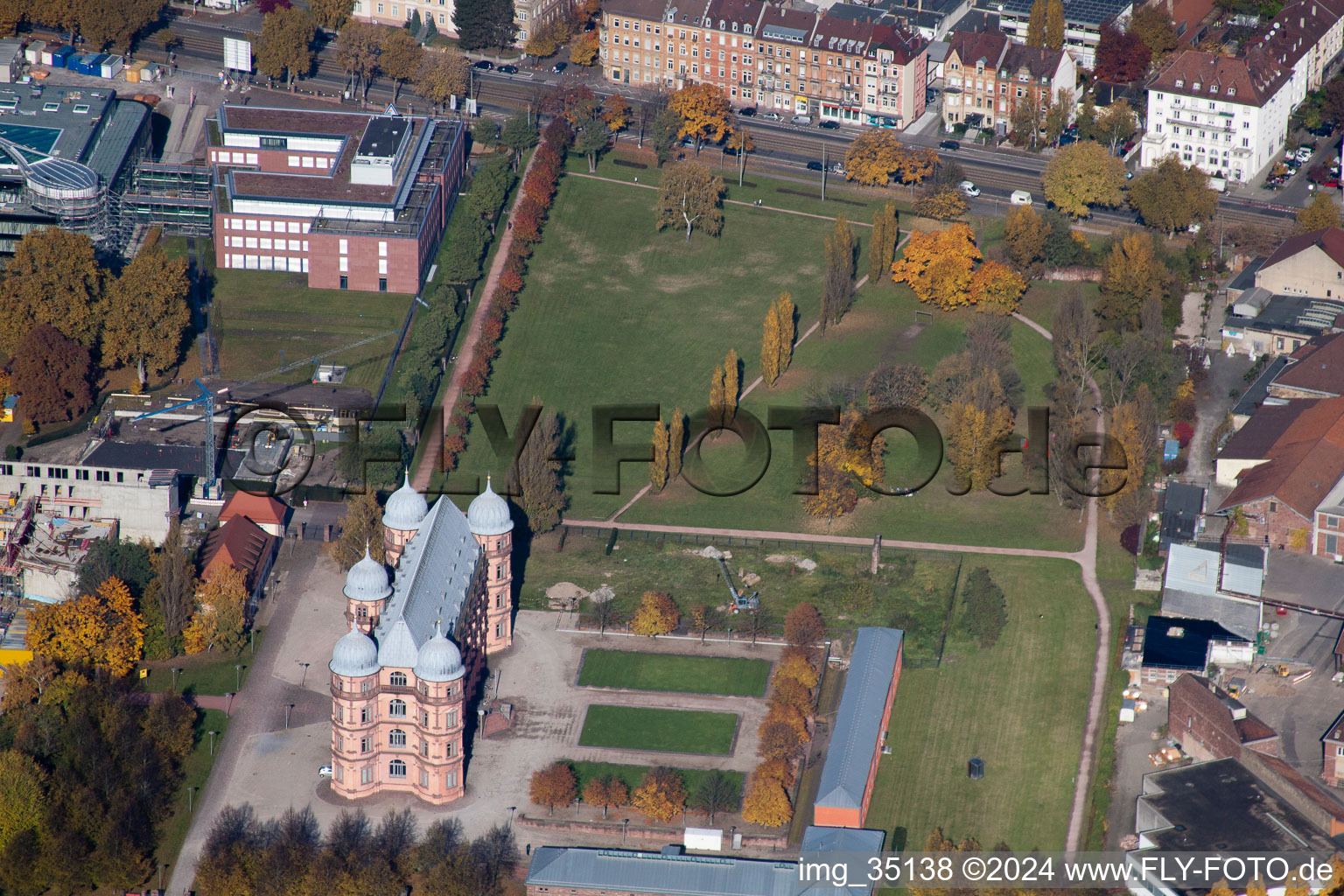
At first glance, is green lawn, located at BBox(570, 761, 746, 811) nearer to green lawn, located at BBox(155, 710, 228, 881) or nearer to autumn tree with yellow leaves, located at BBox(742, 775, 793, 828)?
autumn tree with yellow leaves, located at BBox(742, 775, 793, 828)

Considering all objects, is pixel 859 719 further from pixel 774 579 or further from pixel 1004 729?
pixel 774 579

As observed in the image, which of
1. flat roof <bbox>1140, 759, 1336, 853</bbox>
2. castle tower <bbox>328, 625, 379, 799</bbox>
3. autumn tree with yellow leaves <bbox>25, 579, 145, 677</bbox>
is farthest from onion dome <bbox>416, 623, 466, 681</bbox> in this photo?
flat roof <bbox>1140, 759, 1336, 853</bbox>

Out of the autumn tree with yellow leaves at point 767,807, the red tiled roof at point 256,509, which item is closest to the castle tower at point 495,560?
the red tiled roof at point 256,509

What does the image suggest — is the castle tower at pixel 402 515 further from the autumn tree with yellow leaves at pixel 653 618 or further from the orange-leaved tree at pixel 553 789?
the orange-leaved tree at pixel 553 789

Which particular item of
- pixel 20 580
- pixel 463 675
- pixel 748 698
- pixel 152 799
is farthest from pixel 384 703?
pixel 20 580

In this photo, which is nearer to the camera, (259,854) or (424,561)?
(259,854)

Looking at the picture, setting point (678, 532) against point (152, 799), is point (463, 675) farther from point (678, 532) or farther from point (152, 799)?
point (678, 532)
